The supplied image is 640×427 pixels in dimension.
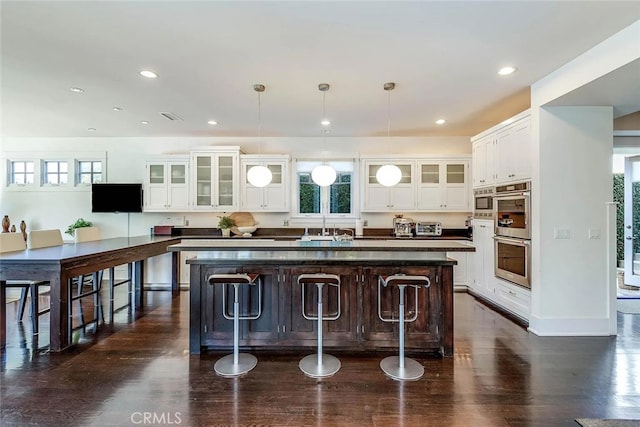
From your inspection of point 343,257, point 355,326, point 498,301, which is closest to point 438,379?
point 355,326

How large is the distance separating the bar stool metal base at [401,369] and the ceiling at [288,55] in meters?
2.74

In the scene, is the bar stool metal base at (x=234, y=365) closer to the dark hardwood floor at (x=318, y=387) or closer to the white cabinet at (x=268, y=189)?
the dark hardwood floor at (x=318, y=387)

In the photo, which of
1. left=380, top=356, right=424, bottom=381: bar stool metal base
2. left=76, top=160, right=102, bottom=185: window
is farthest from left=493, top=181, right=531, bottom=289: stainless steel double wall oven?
left=76, top=160, right=102, bottom=185: window

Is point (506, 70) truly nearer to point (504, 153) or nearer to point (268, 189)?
point (504, 153)

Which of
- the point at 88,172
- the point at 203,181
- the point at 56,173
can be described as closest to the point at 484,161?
the point at 203,181

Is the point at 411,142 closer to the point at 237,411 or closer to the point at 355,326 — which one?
the point at 355,326

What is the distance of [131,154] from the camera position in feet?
18.5

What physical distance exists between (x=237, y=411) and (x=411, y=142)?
16.5 ft

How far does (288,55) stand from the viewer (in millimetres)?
2672

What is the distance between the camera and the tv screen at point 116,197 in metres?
5.37

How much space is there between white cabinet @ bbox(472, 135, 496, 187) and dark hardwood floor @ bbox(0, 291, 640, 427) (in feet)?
7.10

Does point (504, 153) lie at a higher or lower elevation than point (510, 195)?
higher

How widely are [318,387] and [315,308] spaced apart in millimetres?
749

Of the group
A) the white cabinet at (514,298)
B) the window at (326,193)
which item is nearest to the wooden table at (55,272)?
the window at (326,193)
